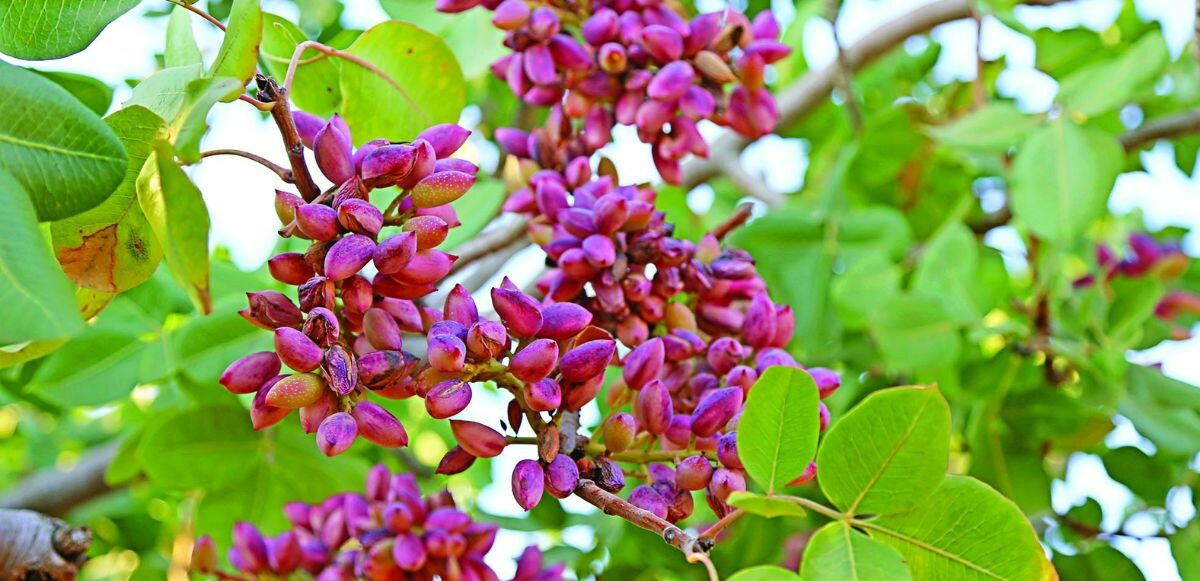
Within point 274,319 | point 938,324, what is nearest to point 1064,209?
point 938,324

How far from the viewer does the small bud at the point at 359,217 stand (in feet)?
1.98

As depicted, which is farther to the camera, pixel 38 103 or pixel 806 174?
pixel 806 174

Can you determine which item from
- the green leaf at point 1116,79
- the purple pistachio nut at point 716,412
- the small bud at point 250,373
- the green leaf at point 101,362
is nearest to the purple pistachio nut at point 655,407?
the purple pistachio nut at point 716,412

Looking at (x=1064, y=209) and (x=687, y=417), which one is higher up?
(x=687, y=417)

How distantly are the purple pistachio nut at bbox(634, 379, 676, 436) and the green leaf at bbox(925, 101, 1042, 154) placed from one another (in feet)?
2.40

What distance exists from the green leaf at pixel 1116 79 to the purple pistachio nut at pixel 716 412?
0.78m

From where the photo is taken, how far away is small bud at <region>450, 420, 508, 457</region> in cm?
64

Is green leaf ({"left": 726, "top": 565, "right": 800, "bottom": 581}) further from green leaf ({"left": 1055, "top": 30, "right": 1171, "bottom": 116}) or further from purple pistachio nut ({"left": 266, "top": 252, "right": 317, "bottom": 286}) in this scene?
green leaf ({"left": 1055, "top": 30, "right": 1171, "bottom": 116})

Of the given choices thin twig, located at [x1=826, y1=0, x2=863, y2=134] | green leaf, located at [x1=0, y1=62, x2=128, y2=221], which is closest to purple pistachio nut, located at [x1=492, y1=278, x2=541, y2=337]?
green leaf, located at [x1=0, y1=62, x2=128, y2=221]

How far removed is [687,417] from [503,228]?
506 millimetres

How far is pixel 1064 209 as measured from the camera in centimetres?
118

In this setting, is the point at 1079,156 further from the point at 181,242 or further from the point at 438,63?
the point at 181,242

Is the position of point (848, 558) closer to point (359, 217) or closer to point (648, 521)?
point (648, 521)

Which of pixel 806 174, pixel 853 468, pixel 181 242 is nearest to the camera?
pixel 181 242
